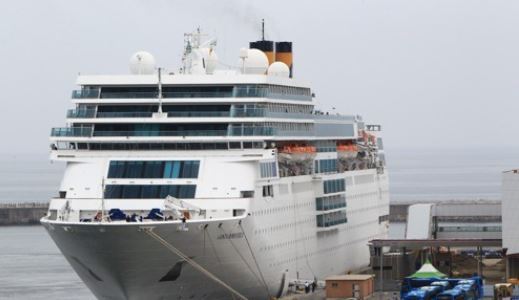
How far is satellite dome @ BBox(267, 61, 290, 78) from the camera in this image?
75875 millimetres

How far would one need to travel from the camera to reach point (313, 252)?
73.3 meters

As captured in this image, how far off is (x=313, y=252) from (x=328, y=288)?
21.9ft

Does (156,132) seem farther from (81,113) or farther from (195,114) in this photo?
(81,113)

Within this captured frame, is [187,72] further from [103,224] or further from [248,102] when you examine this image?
[103,224]

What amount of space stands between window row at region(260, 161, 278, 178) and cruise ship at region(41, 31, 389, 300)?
0.26 feet

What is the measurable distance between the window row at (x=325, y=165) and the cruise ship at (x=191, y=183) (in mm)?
145

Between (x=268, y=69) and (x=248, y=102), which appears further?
(x=268, y=69)

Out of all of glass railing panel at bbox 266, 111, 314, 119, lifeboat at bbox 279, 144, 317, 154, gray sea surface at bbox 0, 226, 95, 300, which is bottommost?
gray sea surface at bbox 0, 226, 95, 300

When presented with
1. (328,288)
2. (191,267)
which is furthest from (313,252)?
(191,267)

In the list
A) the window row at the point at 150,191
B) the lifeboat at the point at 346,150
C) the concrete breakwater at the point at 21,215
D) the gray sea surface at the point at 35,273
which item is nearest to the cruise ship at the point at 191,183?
the window row at the point at 150,191

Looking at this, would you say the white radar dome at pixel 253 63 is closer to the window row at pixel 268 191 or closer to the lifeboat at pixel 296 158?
the lifeboat at pixel 296 158

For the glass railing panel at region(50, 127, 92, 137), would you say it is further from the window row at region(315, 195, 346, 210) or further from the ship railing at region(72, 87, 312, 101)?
the window row at region(315, 195, 346, 210)

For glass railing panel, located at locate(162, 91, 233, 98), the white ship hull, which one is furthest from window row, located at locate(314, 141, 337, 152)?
glass railing panel, located at locate(162, 91, 233, 98)

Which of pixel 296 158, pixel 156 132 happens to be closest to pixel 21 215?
pixel 296 158
